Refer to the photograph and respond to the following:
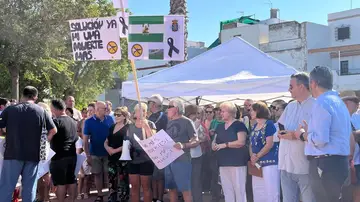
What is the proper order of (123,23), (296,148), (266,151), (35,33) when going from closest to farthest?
(296,148) < (266,151) < (123,23) < (35,33)

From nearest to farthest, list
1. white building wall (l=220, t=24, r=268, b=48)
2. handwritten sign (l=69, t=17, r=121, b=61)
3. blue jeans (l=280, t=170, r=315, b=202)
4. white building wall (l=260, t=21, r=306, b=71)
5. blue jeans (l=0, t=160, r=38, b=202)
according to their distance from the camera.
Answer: blue jeans (l=280, t=170, r=315, b=202), blue jeans (l=0, t=160, r=38, b=202), handwritten sign (l=69, t=17, r=121, b=61), white building wall (l=260, t=21, r=306, b=71), white building wall (l=220, t=24, r=268, b=48)

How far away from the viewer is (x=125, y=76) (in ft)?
112

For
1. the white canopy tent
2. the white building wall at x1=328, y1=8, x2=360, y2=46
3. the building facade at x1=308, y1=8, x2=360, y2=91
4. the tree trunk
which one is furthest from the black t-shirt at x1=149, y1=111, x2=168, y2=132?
the white building wall at x1=328, y1=8, x2=360, y2=46

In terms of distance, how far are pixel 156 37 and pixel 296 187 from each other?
3.31 metres

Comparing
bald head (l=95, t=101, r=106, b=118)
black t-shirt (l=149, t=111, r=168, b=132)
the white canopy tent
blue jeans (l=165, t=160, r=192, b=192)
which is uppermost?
the white canopy tent

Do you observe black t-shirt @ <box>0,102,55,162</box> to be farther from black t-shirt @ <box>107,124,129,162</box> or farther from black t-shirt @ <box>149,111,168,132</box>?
black t-shirt @ <box>149,111,168,132</box>

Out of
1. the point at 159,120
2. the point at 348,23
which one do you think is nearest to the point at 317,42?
the point at 348,23

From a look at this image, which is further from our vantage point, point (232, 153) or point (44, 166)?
point (44, 166)

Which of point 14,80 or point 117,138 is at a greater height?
point 14,80

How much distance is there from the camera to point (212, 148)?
653 cm

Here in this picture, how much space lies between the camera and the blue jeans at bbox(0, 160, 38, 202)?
593cm

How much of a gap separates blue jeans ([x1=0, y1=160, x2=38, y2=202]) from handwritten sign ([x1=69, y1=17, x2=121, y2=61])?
80.9 inches

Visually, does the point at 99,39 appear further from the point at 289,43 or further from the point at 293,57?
the point at 293,57

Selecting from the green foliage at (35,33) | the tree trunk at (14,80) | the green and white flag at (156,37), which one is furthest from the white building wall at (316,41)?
the green and white flag at (156,37)
